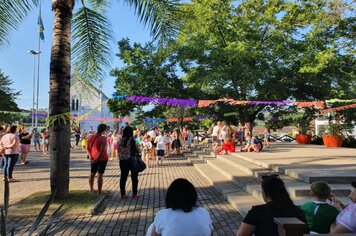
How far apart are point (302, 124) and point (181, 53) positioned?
10.4 metres

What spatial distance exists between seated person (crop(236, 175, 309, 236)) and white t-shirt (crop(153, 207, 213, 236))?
38cm

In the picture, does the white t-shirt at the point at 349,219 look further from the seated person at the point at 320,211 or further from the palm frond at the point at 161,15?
the palm frond at the point at 161,15

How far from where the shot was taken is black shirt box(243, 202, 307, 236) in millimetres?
3400

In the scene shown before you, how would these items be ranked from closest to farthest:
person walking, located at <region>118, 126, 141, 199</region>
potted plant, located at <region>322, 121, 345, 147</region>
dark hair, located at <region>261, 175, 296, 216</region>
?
dark hair, located at <region>261, 175, 296, 216</region>, person walking, located at <region>118, 126, 141, 199</region>, potted plant, located at <region>322, 121, 345, 147</region>

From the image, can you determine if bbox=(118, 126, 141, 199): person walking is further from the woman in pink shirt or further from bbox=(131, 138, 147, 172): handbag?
the woman in pink shirt

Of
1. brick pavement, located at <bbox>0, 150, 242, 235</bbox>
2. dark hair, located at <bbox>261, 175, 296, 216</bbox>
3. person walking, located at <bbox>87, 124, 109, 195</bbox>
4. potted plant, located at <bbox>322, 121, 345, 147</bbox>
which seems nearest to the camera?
dark hair, located at <bbox>261, 175, 296, 216</bbox>

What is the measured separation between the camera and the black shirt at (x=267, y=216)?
11.2ft

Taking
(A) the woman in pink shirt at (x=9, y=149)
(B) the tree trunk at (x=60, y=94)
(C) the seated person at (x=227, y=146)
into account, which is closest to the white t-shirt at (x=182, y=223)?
(B) the tree trunk at (x=60, y=94)

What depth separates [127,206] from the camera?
8.46 metres

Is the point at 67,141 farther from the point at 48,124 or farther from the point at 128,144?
the point at 128,144

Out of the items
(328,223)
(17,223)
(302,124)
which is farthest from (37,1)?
(302,124)

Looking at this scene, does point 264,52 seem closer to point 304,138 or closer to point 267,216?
point 304,138

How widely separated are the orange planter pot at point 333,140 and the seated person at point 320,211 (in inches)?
771

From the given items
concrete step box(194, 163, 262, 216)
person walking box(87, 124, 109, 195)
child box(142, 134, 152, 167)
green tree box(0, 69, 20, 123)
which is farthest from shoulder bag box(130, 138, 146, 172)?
green tree box(0, 69, 20, 123)
